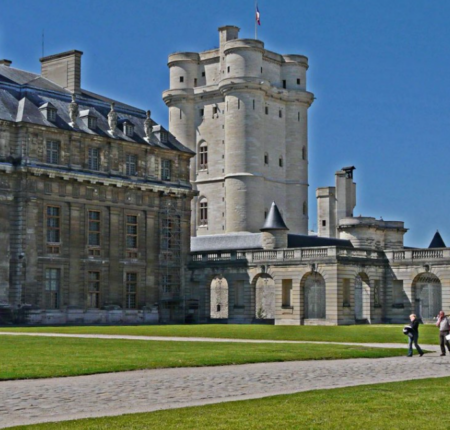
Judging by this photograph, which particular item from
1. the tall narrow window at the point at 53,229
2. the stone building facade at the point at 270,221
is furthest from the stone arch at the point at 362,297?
the tall narrow window at the point at 53,229

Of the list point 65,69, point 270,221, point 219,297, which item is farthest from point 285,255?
point 65,69

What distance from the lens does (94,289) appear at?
6356cm

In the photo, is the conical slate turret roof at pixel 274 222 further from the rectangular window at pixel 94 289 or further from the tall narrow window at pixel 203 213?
the tall narrow window at pixel 203 213

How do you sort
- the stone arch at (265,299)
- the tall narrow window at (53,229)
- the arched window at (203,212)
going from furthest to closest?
the arched window at (203,212) → the stone arch at (265,299) → the tall narrow window at (53,229)

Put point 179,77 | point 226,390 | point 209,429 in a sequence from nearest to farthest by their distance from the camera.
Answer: point 209,429 → point 226,390 → point 179,77

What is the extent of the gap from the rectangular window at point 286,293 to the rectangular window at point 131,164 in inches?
499

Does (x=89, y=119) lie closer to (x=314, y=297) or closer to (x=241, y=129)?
(x=314, y=297)

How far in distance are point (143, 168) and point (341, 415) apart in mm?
53626

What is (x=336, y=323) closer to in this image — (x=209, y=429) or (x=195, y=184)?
(x=195, y=184)

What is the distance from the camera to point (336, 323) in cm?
6197

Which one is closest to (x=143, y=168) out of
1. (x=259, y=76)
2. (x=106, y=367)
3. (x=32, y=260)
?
(x=32, y=260)

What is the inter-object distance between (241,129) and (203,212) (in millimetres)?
9758

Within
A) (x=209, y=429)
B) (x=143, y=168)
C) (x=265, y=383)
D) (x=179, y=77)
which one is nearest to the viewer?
(x=209, y=429)

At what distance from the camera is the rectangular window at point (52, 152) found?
60.9 m
